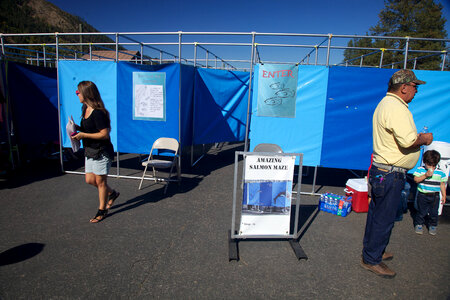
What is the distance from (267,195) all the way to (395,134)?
58.5 inches

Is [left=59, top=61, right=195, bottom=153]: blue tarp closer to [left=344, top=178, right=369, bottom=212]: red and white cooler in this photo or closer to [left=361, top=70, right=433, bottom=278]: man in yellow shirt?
[left=344, top=178, right=369, bottom=212]: red and white cooler

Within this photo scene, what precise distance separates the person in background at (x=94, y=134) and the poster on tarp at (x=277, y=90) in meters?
→ 2.80

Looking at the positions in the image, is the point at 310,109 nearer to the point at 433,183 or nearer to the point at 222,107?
the point at 433,183

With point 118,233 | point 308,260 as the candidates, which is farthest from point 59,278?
point 308,260

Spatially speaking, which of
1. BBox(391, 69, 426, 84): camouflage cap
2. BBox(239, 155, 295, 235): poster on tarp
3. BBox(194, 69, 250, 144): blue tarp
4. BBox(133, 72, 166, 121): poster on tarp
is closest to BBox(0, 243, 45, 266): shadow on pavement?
BBox(239, 155, 295, 235): poster on tarp

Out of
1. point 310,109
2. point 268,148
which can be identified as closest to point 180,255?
point 268,148

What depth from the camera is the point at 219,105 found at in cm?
720

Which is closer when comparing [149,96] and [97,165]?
[97,165]

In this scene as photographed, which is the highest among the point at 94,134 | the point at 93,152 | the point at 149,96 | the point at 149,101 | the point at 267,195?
the point at 149,96

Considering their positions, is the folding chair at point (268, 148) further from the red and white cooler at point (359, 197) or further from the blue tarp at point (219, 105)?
the blue tarp at point (219, 105)

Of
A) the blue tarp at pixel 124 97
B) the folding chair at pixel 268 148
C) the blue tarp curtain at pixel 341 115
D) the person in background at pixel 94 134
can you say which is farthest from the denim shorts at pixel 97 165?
the blue tarp curtain at pixel 341 115

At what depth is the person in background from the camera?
3.42 m

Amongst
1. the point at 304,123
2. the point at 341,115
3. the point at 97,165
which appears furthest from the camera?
the point at 304,123

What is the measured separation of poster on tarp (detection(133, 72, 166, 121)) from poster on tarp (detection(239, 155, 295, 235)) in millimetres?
3146
